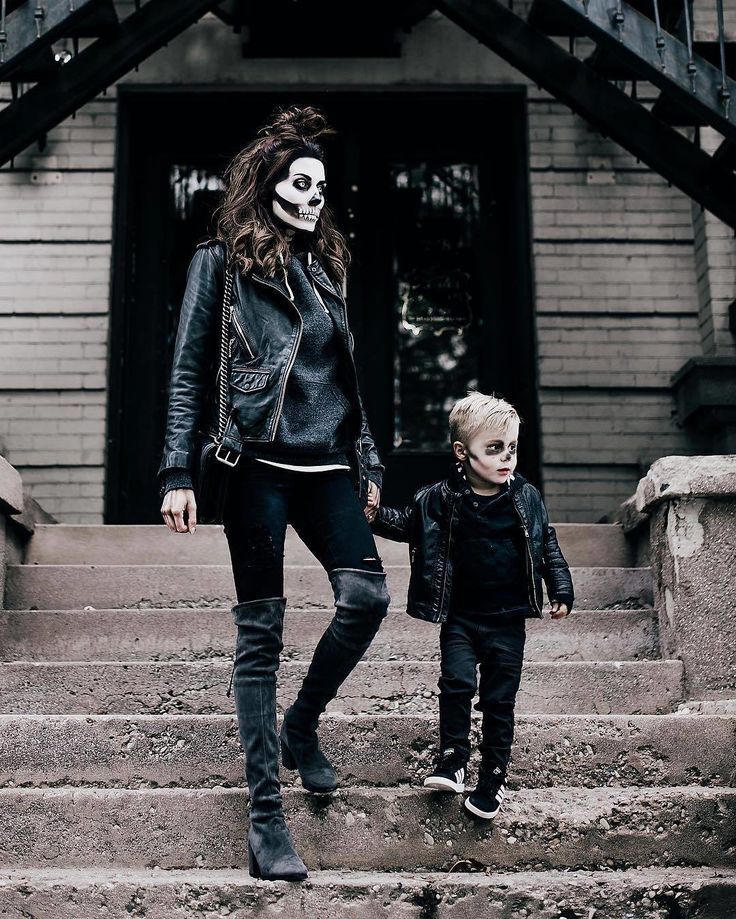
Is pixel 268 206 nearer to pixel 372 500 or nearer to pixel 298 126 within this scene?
pixel 298 126

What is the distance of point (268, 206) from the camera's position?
11.3ft

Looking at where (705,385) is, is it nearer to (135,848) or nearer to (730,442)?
(730,442)

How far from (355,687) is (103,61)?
3.77 meters

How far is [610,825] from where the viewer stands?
336 centimetres

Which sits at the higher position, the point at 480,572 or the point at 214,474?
the point at 214,474

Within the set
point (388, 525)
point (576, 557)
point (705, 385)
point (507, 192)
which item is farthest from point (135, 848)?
point (507, 192)

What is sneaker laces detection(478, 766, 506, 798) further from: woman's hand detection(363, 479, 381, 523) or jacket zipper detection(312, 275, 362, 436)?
jacket zipper detection(312, 275, 362, 436)

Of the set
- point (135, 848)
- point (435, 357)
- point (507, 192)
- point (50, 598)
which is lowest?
point (135, 848)

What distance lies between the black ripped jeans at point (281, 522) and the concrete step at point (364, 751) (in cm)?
72

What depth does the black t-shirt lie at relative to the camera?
346 cm

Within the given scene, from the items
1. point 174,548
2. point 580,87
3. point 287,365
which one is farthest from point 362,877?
point 580,87

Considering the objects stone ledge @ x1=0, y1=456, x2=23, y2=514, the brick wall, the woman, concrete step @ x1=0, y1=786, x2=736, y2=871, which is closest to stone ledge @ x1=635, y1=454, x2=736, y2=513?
concrete step @ x1=0, y1=786, x2=736, y2=871

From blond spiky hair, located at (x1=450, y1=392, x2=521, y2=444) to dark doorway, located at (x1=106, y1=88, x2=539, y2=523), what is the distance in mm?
3637

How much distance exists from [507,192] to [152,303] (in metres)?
2.40
